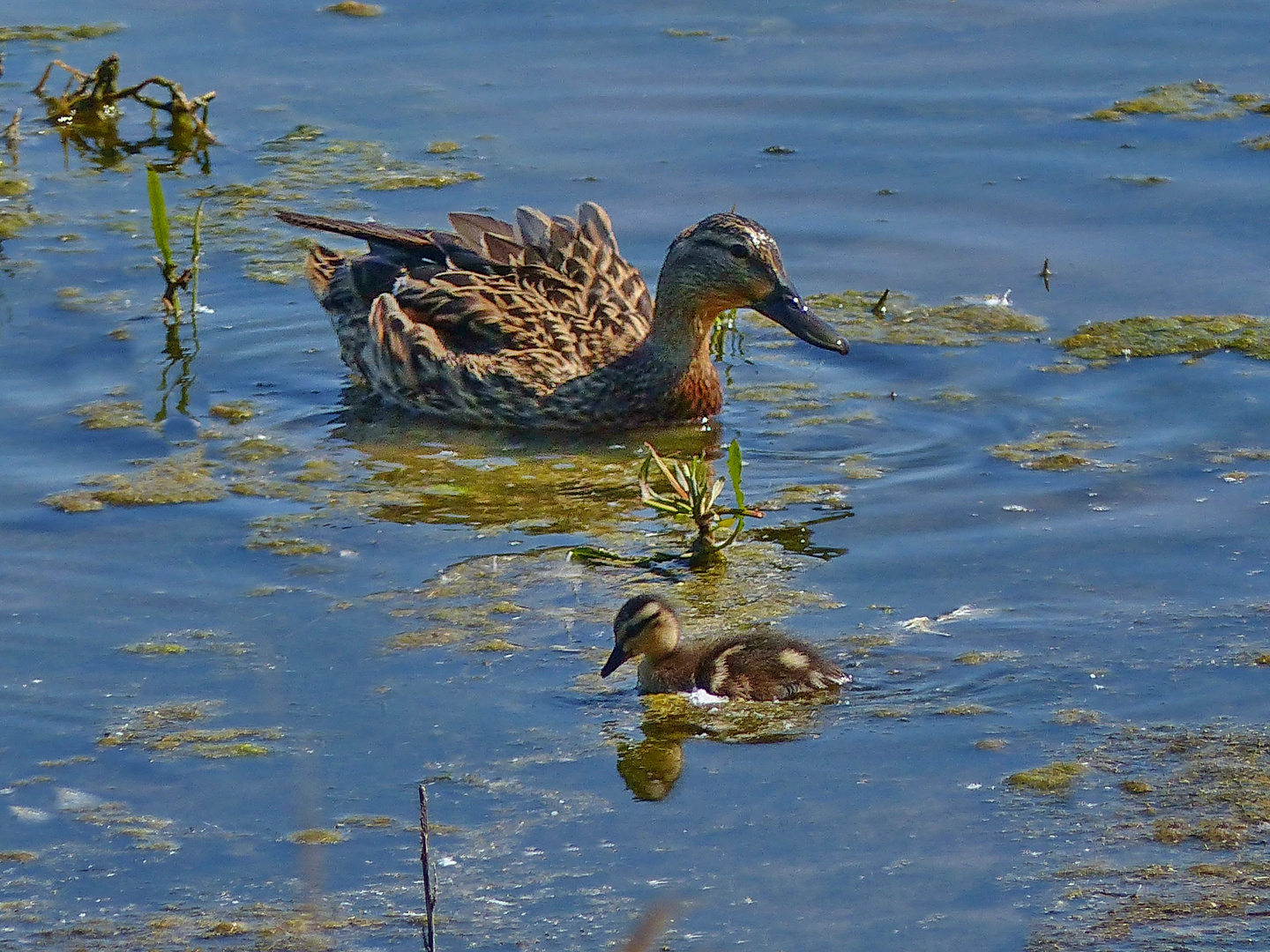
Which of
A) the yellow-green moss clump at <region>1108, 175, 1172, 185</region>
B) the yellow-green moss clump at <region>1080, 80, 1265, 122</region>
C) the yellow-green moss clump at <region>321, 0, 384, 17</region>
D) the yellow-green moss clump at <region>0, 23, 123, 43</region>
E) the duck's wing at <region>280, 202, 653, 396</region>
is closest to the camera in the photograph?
the duck's wing at <region>280, 202, 653, 396</region>

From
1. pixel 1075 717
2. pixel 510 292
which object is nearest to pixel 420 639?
pixel 1075 717

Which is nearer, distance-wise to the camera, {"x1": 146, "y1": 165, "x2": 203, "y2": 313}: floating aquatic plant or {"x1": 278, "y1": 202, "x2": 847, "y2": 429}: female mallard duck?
{"x1": 278, "y1": 202, "x2": 847, "y2": 429}: female mallard duck

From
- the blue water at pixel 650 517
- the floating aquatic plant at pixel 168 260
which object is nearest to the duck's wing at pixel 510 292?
the blue water at pixel 650 517

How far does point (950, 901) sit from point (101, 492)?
3.71m

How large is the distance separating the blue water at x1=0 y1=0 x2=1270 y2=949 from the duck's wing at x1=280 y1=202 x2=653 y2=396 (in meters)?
0.35

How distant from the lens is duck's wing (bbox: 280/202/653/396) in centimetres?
837

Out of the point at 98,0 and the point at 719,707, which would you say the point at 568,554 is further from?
the point at 98,0

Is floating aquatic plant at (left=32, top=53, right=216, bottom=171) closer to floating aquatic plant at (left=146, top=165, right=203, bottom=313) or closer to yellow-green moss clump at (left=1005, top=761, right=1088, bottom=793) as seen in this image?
floating aquatic plant at (left=146, top=165, right=203, bottom=313)

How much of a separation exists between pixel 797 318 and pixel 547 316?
38.8 inches

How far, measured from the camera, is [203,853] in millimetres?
5043

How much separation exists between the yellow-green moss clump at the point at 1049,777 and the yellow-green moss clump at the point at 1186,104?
6038 mm

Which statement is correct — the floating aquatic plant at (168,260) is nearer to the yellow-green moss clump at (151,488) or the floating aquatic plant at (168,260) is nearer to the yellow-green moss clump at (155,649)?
the yellow-green moss clump at (151,488)

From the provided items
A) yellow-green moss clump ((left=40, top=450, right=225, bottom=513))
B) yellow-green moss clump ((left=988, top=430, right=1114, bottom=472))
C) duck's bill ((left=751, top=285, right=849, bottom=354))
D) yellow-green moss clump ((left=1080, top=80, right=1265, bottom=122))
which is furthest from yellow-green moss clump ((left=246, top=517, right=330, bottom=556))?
yellow-green moss clump ((left=1080, top=80, right=1265, bottom=122))

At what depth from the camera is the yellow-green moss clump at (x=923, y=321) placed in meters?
8.70
